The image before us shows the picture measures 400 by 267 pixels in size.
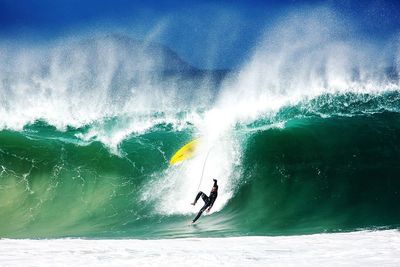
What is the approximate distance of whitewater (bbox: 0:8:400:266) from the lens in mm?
6410

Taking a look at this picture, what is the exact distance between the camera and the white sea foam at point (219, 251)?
5.47 meters

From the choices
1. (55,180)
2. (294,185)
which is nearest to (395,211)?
(294,185)

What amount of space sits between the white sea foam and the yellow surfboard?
4327mm

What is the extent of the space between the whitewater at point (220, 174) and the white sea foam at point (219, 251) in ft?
0.08

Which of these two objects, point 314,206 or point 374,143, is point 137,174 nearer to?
point 314,206

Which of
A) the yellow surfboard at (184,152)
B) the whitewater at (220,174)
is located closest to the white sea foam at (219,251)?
the whitewater at (220,174)

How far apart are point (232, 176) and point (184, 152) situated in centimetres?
146

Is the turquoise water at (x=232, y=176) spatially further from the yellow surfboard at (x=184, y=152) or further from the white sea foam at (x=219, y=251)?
the white sea foam at (x=219, y=251)

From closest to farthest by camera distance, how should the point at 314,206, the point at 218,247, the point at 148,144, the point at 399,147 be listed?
the point at 218,247 < the point at 314,206 < the point at 399,147 < the point at 148,144

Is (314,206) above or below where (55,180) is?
below

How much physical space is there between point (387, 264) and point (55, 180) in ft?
27.3

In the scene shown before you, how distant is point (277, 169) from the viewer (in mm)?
11016

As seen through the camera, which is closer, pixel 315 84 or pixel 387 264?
pixel 387 264

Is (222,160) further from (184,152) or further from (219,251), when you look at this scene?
(219,251)
